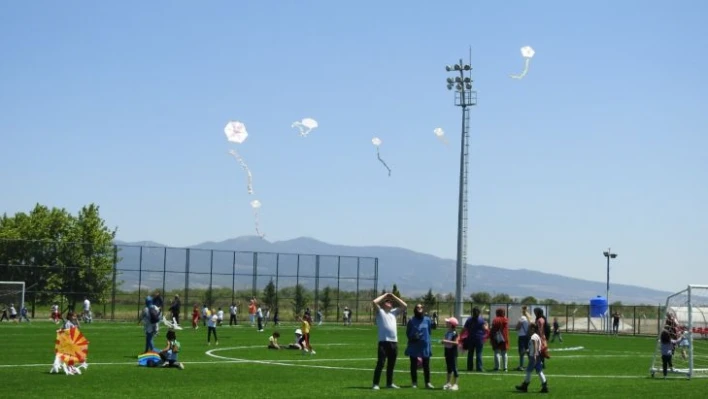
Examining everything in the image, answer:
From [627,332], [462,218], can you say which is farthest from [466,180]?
[627,332]

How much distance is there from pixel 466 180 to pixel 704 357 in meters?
31.3

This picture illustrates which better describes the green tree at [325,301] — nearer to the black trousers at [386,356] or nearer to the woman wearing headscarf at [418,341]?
the woman wearing headscarf at [418,341]

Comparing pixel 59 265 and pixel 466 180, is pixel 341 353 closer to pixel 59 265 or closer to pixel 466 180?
pixel 466 180

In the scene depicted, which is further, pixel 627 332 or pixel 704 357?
pixel 627 332

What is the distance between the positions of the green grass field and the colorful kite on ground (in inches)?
17.3

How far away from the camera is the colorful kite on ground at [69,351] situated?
26719mm

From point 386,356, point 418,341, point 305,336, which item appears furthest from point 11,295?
point 418,341

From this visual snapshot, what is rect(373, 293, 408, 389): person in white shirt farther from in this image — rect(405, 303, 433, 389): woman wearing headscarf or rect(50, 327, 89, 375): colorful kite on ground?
rect(50, 327, 89, 375): colorful kite on ground

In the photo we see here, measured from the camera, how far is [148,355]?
100 feet

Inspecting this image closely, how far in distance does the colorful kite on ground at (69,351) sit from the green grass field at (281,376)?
44 cm

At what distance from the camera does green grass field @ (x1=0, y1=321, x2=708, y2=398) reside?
900 inches

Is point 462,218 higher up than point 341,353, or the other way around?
point 462,218

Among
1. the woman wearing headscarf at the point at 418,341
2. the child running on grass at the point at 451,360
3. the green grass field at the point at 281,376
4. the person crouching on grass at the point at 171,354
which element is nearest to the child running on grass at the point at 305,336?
the green grass field at the point at 281,376

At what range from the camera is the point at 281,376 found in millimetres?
27406
